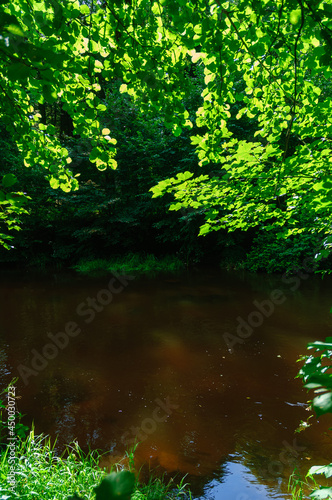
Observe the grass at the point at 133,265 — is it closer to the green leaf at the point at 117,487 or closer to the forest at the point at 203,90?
the forest at the point at 203,90

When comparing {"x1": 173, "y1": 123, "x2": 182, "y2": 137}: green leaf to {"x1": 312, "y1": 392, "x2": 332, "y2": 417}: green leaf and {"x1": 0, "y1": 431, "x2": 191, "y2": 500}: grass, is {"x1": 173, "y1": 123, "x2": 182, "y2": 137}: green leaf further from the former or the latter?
{"x1": 0, "y1": 431, "x2": 191, "y2": 500}: grass

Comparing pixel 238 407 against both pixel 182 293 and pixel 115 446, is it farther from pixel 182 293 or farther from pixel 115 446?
pixel 182 293

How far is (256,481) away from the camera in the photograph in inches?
102

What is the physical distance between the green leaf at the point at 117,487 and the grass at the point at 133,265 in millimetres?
11261

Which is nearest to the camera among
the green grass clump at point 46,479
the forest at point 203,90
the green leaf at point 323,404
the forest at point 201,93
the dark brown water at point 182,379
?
the green leaf at point 323,404

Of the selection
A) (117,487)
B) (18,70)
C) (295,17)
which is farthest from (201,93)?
(117,487)

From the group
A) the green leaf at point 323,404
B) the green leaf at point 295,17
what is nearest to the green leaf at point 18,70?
the green leaf at point 323,404

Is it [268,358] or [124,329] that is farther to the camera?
[124,329]

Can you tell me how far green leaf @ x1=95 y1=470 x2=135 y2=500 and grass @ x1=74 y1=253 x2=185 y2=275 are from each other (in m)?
11.3

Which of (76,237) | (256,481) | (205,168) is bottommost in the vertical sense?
(256,481)

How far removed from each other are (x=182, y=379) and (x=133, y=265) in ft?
27.9

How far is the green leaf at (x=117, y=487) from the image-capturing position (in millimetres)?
364

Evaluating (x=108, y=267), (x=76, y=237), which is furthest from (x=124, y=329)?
(x=76, y=237)

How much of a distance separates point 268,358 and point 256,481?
2.21 meters
